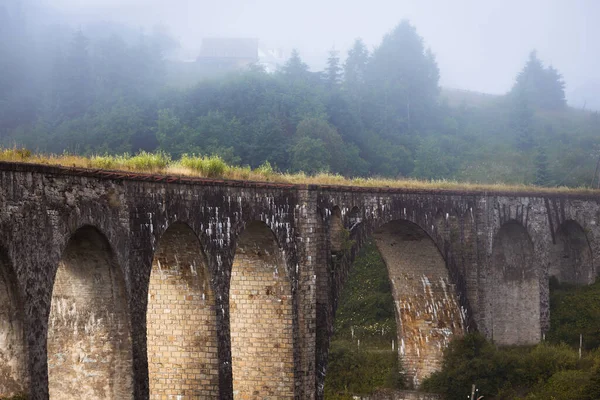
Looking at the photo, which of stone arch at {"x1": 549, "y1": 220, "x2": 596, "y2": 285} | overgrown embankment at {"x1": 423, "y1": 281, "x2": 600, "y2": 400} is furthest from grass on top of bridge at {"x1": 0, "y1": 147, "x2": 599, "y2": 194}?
stone arch at {"x1": 549, "y1": 220, "x2": 596, "y2": 285}

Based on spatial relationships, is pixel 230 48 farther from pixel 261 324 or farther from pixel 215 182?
pixel 215 182

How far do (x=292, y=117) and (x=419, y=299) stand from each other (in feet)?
103

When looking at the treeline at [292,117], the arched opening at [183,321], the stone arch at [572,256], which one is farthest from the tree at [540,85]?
the arched opening at [183,321]

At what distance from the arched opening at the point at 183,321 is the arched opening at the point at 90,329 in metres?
3.61

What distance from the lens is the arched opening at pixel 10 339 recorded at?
46.8 feet

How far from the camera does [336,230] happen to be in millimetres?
27406

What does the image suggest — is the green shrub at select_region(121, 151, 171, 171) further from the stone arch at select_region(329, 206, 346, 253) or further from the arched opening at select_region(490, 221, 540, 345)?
the arched opening at select_region(490, 221, 540, 345)

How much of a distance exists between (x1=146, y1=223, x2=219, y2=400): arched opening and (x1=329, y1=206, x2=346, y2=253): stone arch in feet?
21.8

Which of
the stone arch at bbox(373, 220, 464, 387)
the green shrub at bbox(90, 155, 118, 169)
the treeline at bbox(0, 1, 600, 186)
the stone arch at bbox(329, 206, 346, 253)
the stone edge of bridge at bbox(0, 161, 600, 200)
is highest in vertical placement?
the treeline at bbox(0, 1, 600, 186)

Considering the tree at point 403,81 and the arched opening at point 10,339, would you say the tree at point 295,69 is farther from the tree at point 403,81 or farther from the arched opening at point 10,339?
the arched opening at point 10,339

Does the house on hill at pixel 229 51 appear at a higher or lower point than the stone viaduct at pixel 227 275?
higher

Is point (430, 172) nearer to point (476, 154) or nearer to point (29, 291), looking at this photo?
point (476, 154)

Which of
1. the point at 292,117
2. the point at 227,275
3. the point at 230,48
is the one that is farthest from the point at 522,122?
the point at 227,275

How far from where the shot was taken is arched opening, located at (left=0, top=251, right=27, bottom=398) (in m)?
14.3
